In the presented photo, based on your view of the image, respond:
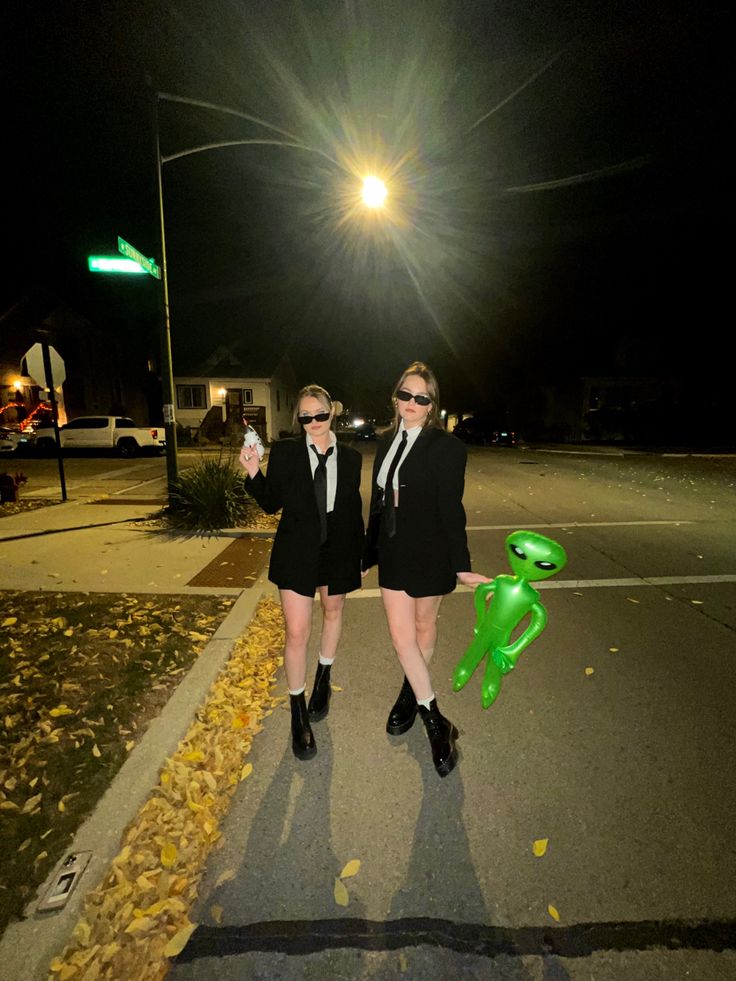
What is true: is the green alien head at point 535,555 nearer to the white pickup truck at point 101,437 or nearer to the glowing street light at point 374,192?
the glowing street light at point 374,192

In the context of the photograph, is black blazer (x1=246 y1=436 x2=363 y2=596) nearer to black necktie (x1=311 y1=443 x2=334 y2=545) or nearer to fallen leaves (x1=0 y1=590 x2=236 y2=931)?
black necktie (x1=311 y1=443 x2=334 y2=545)

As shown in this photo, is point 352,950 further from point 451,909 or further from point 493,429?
point 493,429

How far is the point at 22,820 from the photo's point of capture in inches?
91.1

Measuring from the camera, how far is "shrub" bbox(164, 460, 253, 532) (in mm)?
8070

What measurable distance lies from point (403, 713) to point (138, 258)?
758 centimetres

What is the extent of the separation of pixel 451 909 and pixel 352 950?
43 cm

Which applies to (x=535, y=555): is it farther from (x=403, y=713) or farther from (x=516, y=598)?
(x=403, y=713)

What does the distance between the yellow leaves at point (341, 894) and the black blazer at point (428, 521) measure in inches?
52.2

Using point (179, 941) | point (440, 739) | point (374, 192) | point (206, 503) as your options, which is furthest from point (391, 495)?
point (374, 192)

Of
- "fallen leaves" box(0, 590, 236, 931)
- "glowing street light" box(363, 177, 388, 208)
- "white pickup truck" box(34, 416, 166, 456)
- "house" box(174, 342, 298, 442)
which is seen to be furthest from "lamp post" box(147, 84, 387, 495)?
"house" box(174, 342, 298, 442)

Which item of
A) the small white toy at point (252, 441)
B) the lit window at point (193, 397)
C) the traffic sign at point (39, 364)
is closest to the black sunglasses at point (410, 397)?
the small white toy at point (252, 441)

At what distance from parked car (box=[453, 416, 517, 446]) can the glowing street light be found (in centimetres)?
2365

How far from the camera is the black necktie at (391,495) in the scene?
8.95ft

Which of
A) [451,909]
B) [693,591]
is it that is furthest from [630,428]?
[451,909]
